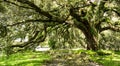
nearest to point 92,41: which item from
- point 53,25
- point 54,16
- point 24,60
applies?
point 53,25

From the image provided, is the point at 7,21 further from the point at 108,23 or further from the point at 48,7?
the point at 108,23

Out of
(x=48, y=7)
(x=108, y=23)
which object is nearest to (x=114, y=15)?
(x=108, y=23)

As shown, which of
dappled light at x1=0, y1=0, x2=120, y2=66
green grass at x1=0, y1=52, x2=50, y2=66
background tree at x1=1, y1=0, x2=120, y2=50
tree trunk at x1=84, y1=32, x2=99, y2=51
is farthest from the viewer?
tree trunk at x1=84, y1=32, x2=99, y2=51

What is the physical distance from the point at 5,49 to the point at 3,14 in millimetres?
3354

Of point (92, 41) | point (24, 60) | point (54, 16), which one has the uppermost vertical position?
point (54, 16)

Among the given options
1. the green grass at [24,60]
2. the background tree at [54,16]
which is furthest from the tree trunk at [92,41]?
the green grass at [24,60]

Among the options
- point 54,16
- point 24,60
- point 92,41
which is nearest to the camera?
point 24,60

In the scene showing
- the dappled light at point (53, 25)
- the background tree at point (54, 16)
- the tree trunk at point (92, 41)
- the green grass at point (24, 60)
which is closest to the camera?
the green grass at point (24, 60)

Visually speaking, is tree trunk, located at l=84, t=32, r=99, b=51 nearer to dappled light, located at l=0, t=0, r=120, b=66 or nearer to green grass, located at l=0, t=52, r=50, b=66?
dappled light, located at l=0, t=0, r=120, b=66

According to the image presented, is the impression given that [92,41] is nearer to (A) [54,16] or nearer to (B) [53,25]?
(B) [53,25]

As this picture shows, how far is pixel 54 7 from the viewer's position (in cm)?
2423

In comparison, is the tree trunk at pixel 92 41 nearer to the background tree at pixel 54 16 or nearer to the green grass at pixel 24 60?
the background tree at pixel 54 16

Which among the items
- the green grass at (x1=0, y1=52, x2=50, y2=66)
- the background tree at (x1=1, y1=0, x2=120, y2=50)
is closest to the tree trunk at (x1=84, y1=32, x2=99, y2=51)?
the background tree at (x1=1, y1=0, x2=120, y2=50)

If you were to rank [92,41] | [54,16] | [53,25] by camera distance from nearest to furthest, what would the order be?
1. [54,16]
2. [92,41]
3. [53,25]
